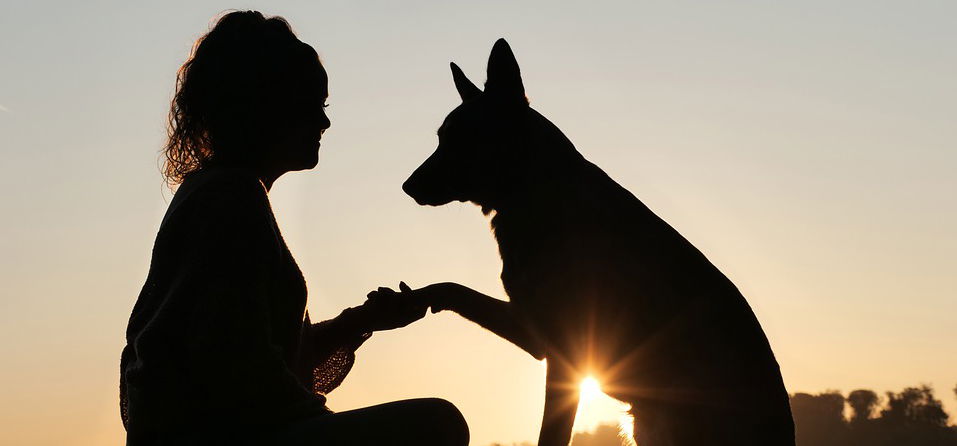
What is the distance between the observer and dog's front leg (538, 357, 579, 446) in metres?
4.17

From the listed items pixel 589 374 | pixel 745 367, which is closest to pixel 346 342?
pixel 589 374

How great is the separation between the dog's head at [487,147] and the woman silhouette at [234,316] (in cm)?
206

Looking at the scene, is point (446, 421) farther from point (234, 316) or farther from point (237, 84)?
point (237, 84)

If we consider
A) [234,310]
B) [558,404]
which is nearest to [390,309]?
[558,404]

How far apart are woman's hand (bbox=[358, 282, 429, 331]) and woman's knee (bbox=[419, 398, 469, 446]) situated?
1259mm

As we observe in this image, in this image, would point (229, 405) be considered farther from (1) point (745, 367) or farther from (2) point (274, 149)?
(1) point (745, 367)

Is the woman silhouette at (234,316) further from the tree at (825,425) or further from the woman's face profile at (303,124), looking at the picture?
the tree at (825,425)

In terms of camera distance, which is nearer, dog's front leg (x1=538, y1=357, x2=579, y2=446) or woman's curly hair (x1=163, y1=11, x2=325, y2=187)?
woman's curly hair (x1=163, y1=11, x2=325, y2=187)

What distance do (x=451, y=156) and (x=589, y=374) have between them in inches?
55.2

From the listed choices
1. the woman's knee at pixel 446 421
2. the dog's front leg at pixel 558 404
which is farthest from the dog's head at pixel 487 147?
the woman's knee at pixel 446 421

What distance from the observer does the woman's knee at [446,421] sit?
80.4 inches

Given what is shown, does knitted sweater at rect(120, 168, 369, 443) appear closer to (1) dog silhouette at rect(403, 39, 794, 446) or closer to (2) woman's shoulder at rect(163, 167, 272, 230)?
(2) woman's shoulder at rect(163, 167, 272, 230)

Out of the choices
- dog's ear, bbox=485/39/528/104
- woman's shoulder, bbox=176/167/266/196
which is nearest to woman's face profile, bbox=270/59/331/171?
woman's shoulder, bbox=176/167/266/196

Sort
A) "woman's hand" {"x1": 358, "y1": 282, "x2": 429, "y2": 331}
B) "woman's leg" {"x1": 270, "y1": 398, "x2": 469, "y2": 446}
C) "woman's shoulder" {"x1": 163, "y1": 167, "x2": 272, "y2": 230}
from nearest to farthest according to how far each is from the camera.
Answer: "woman's leg" {"x1": 270, "y1": 398, "x2": 469, "y2": 446}
"woman's shoulder" {"x1": 163, "y1": 167, "x2": 272, "y2": 230}
"woman's hand" {"x1": 358, "y1": 282, "x2": 429, "y2": 331}
